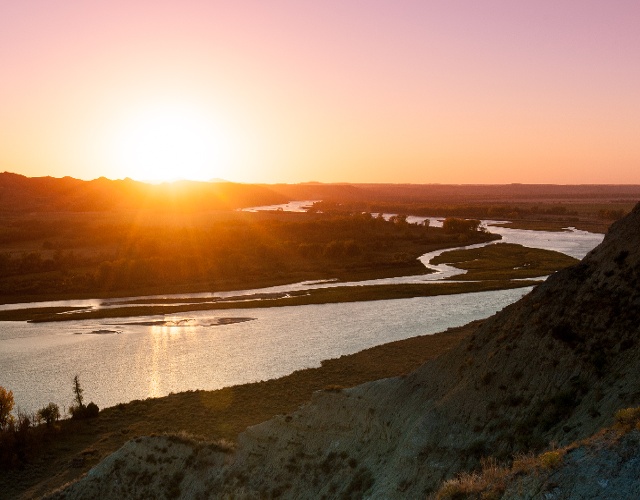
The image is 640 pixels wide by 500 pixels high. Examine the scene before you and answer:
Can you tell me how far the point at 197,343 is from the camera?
6450 centimetres

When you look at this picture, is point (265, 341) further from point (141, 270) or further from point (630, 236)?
point (141, 270)

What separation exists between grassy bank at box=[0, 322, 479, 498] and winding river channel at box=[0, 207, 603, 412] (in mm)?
4246

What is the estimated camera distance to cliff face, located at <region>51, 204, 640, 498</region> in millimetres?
19844

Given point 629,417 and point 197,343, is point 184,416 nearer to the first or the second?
point 197,343

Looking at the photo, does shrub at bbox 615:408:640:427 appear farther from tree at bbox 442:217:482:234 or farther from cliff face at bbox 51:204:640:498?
tree at bbox 442:217:482:234

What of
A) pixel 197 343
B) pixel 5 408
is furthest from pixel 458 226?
pixel 5 408

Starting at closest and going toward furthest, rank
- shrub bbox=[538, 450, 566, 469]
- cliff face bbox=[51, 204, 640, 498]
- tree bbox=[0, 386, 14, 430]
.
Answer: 1. shrub bbox=[538, 450, 566, 469]
2. cliff face bbox=[51, 204, 640, 498]
3. tree bbox=[0, 386, 14, 430]

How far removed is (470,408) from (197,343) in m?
47.1

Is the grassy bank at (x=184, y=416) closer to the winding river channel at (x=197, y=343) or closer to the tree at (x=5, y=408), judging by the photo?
the tree at (x=5, y=408)

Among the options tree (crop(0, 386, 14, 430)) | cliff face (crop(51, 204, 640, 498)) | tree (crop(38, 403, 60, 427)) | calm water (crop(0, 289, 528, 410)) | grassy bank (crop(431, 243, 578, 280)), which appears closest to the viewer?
cliff face (crop(51, 204, 640, 498))

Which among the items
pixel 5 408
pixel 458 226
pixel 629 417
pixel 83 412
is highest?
pixel 629 417

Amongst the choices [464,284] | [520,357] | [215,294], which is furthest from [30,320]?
[520,357]

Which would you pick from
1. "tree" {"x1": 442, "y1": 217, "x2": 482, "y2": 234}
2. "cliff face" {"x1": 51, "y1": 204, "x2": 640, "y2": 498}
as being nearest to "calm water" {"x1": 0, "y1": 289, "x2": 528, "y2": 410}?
"cliff face" {"x1": 51, "y1": 204, "x2": 640, "y2": 498}

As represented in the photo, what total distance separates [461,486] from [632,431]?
4.36 meters
